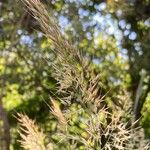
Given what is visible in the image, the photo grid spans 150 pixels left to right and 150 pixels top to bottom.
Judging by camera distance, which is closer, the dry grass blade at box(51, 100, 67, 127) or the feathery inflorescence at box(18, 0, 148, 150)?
the feathery inflorescence at box(18, 0, 148, 150)

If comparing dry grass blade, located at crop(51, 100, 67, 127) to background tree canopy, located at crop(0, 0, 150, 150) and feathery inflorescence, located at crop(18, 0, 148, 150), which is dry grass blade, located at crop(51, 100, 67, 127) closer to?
feathery inflorescence, located at crop(18, 0, 148, 150)

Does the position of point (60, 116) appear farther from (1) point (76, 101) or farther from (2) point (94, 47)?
(2) point (94, 47)

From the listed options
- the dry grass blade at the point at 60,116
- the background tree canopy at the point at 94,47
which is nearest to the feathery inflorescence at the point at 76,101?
the dry grass blade at the point at 60,116

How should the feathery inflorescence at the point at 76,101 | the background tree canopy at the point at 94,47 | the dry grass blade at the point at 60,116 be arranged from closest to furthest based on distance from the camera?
the feathery inflorescence at the point at 76,101, the dry grass blade at the point at 60,116, the background tree canopy at the point at 94,47

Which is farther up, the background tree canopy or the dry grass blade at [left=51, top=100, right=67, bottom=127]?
the background tree canopy

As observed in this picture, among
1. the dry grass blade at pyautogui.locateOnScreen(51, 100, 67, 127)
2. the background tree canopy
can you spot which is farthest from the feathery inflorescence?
the background tree canopy

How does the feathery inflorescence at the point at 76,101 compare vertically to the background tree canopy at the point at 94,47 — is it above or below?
below

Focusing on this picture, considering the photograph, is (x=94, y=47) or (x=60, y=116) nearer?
(x=60, y=116)

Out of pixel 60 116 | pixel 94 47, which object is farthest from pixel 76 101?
pixel 94 47

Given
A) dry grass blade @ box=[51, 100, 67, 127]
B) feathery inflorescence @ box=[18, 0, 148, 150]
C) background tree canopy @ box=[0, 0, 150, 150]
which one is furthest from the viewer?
background tree canopy @ box=[0, 0, 150, 150]

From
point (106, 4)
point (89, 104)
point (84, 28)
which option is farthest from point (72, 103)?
point (106, 4)

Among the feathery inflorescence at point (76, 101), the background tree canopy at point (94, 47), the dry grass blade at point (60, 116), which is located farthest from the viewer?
the background tree canopy at point (94, 47)

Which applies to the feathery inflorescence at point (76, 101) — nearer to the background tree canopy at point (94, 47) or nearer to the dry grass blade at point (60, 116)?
the dry grass blade at point (60, 116)

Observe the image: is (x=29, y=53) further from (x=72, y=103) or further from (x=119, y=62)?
(x=72, y=103)
